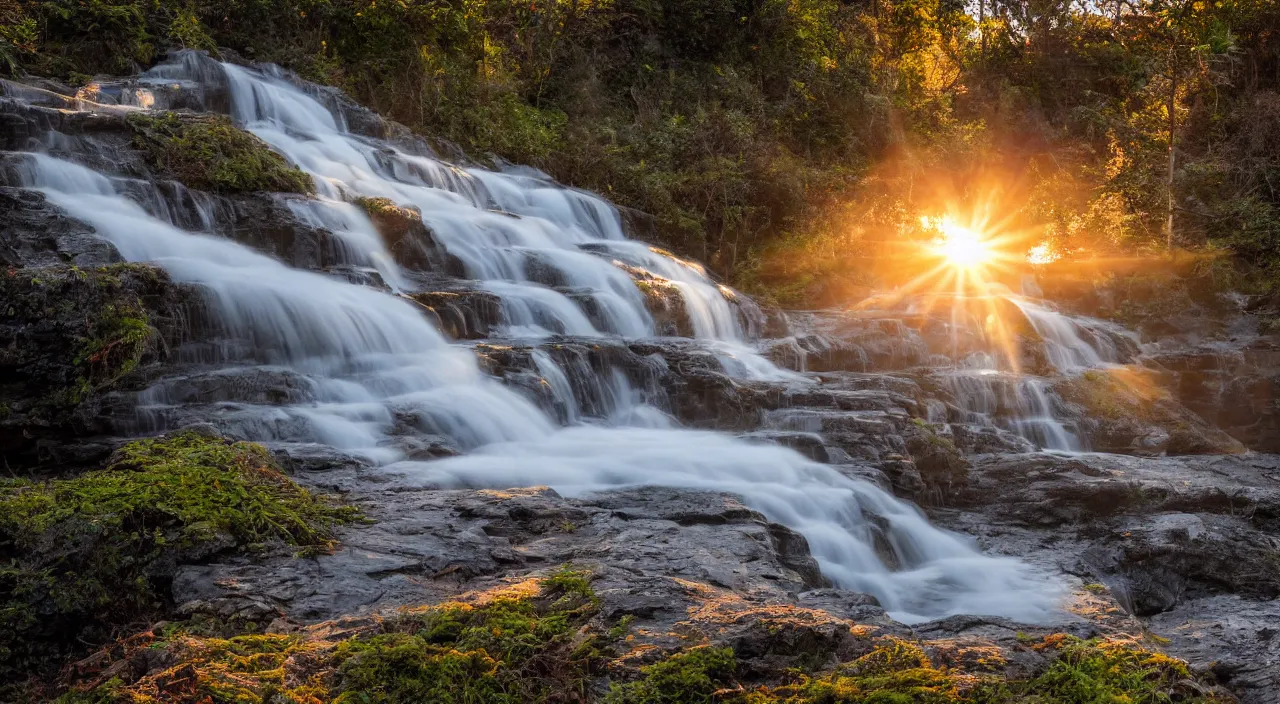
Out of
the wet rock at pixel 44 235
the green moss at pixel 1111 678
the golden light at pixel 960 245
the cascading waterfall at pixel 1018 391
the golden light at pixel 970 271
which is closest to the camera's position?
the green moss at pixel 1111 678

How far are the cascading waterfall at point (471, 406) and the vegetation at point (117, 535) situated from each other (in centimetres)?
152

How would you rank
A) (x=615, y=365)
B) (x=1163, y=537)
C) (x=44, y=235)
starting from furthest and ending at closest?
(x=615, y=365), (x=44, y=235), (x=1163, y=537)

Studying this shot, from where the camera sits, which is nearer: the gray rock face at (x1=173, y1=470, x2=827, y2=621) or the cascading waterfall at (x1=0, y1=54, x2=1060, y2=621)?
the gray rock face at (x1=173, y1=470, x2=827, y2=621)

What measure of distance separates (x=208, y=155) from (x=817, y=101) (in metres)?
17.9

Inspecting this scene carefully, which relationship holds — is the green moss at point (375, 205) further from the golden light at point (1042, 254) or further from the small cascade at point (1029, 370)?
the golden light at point (1042, 254)

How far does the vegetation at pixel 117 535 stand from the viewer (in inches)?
152

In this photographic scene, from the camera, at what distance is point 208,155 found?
11500 mm

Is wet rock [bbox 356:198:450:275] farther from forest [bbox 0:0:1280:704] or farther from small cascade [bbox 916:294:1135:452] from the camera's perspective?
small cascade [bbox 916:294:1135:452]

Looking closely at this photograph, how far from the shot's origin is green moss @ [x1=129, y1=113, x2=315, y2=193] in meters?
11.3

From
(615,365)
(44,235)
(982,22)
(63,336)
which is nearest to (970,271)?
(982,22)

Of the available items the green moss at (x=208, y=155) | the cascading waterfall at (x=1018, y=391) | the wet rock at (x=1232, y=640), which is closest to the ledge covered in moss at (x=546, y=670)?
the wet rock at (x=1232, y=640)

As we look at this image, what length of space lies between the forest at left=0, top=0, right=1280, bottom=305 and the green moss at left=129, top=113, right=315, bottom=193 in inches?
183

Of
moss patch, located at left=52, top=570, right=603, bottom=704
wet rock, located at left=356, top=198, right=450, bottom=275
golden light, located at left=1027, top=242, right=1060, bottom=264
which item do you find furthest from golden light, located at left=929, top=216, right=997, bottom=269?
moss patch, located at left=52, top=570, right=603, bottom=704

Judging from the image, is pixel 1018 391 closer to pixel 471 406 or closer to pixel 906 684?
pixel 471 406
